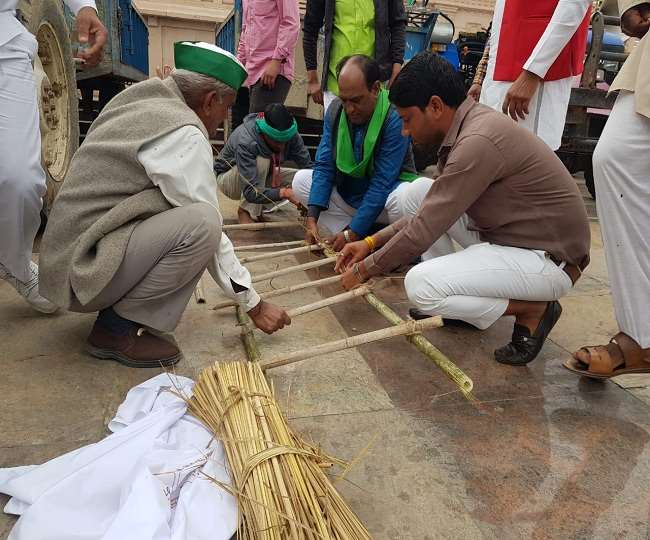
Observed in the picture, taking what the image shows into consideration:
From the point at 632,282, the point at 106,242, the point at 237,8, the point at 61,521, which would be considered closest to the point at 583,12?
the point at 632,282

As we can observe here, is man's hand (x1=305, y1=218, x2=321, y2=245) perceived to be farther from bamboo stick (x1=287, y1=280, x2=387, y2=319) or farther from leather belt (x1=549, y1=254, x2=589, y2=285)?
leather belt (x1=549, y1=254, x2=589, y2=285)

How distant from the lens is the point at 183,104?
6.56ft

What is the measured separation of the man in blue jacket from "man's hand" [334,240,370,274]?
56cm

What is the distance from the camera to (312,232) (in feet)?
11.2

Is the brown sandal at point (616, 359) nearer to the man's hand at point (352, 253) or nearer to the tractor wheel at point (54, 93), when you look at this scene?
the man's hand at point (352, 253)

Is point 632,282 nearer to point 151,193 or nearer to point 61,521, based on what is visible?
point 151,193

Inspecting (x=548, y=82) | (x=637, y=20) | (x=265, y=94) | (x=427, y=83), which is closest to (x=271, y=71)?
(x=265, y=94)

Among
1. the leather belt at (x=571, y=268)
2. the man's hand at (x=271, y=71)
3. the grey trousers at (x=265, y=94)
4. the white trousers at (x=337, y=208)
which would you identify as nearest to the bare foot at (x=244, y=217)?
the white trousers at (x=337, y=208)

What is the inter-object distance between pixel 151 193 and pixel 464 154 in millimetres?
1129

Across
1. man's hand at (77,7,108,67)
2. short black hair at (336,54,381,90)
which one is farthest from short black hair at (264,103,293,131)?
man's hand at (77,7,108,67)

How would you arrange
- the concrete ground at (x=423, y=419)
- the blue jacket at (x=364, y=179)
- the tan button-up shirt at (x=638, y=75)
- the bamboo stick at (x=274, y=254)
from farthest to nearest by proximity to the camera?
1. the blue jacket at (x=364, y=179)
2. the bamboo stick at (x=274, y=254)
3. the tan button-up shirt at (x=638, y=75)
4. the concrete ground at (x=423, y=419)

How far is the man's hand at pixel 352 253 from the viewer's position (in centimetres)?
Result: 264

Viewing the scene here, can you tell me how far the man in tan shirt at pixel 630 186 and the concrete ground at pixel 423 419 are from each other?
40cm

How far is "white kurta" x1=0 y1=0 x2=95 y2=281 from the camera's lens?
2055mm
